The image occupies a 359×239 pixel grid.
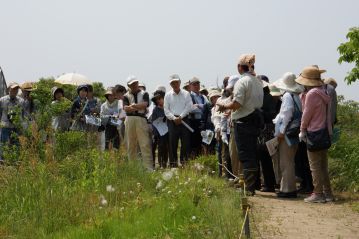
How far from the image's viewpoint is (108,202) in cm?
770

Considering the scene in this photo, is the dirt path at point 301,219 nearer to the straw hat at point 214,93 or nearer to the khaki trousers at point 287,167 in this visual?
the khaki trousers at point 287,167

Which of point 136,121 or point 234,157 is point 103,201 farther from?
point 136,121

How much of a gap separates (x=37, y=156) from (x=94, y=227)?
7.90ft

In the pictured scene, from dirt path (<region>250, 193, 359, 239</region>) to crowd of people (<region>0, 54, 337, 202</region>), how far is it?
490 mm

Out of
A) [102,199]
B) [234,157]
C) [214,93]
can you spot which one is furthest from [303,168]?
[102,199]

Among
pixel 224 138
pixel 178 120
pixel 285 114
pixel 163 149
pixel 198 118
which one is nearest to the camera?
pixel 285 114

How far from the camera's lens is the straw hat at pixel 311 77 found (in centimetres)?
912

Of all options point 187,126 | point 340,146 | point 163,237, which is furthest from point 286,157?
point 163,237

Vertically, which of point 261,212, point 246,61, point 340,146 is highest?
point 246,61

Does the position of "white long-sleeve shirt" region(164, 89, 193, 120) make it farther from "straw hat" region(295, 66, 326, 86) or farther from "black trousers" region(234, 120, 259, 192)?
"straw hat" region(295, 66, 326, 86)

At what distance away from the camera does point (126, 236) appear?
6.14 metres

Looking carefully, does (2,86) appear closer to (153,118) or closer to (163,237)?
(153,118)

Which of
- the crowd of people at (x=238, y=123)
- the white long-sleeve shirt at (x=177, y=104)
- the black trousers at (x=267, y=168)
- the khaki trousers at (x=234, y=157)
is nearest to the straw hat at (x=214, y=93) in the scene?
the crowd of people at (x=238, y=123)

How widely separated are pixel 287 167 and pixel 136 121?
3677 mm
